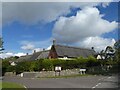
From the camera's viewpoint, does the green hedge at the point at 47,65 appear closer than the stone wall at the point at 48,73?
No

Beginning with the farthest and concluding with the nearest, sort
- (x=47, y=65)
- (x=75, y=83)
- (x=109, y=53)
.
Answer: (x=109, y=53), (x=47, y=65), (x=75, y=83)

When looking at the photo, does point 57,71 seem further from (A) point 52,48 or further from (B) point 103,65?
(A) point 52,48

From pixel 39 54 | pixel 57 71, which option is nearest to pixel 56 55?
pixel 39 54

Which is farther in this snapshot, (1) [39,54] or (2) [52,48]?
(1) [39,54]

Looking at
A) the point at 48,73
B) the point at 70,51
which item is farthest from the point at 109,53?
the point at 48,73

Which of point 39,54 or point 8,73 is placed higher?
point 39,54

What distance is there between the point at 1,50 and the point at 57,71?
18.2m

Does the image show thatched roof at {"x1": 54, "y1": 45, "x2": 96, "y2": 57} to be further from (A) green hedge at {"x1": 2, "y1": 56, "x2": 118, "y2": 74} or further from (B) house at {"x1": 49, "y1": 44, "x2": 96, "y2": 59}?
(A) green hedge at {"x1": 2, "y1": 56, "x2": 118, "y2": 74}

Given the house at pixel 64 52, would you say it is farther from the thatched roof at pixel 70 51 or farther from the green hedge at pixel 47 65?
the green hedge at pixel 47 65

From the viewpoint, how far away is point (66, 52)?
87625mm

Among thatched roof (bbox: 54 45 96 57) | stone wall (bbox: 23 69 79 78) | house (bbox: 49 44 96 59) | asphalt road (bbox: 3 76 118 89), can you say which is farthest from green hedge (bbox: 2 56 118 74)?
asphalt road (bbox: 3 76 118 89)

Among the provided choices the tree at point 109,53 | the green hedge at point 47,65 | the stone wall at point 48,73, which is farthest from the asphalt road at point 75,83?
the tree at point 109,53

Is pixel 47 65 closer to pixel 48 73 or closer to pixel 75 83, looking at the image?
pixel 48 73

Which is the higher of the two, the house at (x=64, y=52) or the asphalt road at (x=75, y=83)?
the house at (x=64, y=52)
